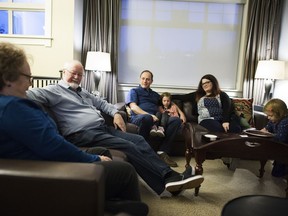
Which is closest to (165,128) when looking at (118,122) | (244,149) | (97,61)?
(118,122)

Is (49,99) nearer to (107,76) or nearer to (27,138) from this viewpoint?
(27,138)

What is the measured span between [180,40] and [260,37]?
123 cm

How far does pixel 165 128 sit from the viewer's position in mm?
2990

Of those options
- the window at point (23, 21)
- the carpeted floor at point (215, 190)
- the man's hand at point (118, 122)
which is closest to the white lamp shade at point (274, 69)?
the carpeted floor at point (215, 190)

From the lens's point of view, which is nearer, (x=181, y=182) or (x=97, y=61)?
(x=181, y=182)

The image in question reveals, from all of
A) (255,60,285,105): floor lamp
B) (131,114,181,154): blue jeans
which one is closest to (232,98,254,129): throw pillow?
(255,60,285,105): floor lamp

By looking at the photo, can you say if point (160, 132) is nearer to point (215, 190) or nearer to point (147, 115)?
point (147, 115)

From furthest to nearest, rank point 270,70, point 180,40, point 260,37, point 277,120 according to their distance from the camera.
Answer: point 180,40 < point 260,37 < point 270,70 < point 277,120

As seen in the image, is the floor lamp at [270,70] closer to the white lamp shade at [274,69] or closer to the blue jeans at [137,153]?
the white lamp shade at [274,69]

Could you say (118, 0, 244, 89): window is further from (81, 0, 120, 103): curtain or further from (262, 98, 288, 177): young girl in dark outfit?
(262, 98, 288, 177): young girl in dark outfit

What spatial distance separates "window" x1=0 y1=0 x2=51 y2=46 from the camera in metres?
3.49

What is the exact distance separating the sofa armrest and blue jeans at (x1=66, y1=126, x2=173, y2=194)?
3.19 ft

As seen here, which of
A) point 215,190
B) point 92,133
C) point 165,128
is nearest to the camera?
point 92,133

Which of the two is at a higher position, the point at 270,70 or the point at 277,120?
the point at 270,70
